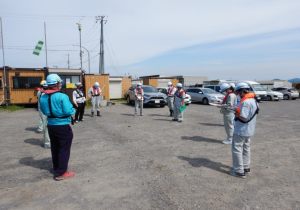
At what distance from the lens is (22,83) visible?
19.3 meters

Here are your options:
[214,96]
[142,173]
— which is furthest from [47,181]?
[214,96]

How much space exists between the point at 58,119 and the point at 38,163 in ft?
5.23

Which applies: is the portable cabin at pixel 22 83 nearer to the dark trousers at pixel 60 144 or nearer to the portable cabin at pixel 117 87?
the portable cabin at pixel 117 87

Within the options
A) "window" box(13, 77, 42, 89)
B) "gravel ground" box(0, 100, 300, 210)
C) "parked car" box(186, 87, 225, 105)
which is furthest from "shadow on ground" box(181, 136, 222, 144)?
"window" box(13, 77, 42, 89)

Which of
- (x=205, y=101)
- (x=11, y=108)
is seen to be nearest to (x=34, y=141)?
(x=11, y=108)

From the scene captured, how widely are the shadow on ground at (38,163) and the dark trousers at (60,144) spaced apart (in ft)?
1.98

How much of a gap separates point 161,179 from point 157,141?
Answer: 323 cm

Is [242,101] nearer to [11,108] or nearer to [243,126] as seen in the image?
[243,126]

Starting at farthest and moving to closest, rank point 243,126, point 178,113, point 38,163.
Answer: point 178,113 < point 38,163 < point 243,126

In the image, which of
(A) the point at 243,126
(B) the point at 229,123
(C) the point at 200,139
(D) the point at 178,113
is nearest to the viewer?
(A) the point at 243,126

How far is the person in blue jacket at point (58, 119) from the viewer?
502 cm

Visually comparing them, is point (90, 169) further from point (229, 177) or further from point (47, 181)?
point (229, 177)

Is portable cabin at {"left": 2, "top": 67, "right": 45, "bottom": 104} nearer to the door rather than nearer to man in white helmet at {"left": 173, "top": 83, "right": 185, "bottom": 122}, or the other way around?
the door

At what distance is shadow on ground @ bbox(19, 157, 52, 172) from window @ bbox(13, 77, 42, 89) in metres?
14.5
